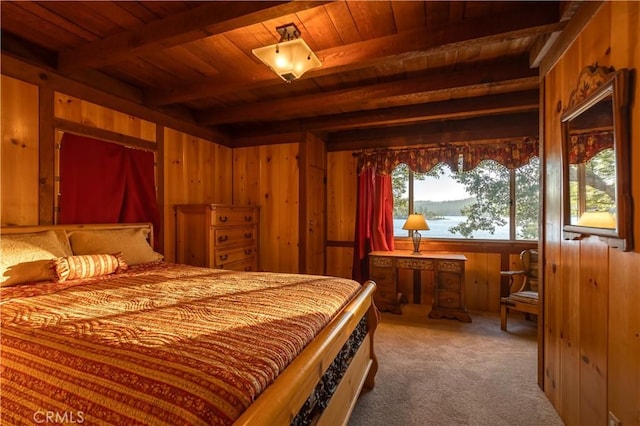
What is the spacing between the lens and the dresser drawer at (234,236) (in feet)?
10.5

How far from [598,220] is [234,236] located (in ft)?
10.4

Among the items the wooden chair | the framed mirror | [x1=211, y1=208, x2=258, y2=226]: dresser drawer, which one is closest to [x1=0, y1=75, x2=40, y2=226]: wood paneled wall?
[x1=211, y1=208, x2=258, y2=226]: dresser drawer

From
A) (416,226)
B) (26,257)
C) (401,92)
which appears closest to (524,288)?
(416,226)

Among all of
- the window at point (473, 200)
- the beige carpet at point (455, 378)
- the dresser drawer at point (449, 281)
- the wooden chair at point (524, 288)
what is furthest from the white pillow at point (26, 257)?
the wooden chair at point (524, 288)

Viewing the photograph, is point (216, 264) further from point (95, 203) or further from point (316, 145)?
point (316, 145)

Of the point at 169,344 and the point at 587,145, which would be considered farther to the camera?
the point at 587,145

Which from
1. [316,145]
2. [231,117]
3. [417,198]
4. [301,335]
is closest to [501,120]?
[417,198]

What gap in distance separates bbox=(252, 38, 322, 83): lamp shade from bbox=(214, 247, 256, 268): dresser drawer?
208 centimetres

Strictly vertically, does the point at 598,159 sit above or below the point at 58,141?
below

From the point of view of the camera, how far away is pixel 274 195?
4008 millimetres

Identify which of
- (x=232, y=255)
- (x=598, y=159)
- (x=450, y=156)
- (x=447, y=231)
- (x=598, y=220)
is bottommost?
(x=232, y=255)

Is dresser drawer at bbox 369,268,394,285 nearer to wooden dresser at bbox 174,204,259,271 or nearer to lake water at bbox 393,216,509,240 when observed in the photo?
lake water at bbox 393,216,509,240

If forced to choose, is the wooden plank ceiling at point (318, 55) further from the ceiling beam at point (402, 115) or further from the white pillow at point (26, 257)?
the white pillow at point (26, 257)

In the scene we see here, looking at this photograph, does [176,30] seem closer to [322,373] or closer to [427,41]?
[427,41]
